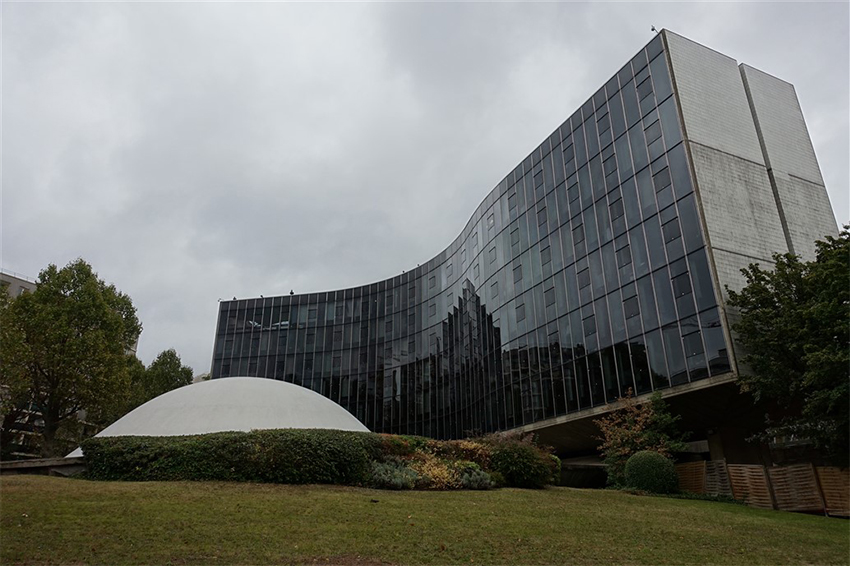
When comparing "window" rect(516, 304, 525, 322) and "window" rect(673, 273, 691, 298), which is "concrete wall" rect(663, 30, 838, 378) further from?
"window" rect(516, 304, 525, 322)

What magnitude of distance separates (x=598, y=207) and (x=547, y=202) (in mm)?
4461

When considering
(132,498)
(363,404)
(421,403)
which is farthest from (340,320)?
(132,498)

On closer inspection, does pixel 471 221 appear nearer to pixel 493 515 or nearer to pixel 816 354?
pixel 816 354

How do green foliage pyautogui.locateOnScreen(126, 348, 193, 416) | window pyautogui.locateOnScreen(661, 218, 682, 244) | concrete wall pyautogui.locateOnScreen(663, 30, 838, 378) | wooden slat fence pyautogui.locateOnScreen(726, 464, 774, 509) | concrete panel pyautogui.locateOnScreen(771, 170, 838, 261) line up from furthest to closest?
green foliage pyautogui.locateOnScreen(126, 348, 193, 416), concrete panel pyautogui.locateOnScreen(771, 170, 838, 261), window pyautogui.locateOnScreen(661, 218, 682, 244), concrete wall pyautogui.locateOnScreen(663, 30, 838, 378), wooden slat fence pyautogui.locateOnScreen(726, 464, 774, 509)

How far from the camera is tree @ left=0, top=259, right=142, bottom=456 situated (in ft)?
95.3

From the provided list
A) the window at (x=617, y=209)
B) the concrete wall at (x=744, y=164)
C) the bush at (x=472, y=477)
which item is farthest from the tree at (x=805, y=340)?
the bush at (x=472, y=477)

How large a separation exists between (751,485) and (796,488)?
1.45 meters

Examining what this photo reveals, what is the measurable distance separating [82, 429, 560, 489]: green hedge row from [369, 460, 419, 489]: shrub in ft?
0.10

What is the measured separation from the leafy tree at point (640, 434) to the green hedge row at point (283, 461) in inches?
250

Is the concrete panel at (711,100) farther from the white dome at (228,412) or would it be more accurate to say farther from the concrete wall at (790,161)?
the white dome at (228,412)

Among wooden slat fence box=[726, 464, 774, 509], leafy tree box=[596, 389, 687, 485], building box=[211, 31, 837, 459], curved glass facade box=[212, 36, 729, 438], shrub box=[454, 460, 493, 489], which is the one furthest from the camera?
curved glass facade box=[212, 36, 729, 438]

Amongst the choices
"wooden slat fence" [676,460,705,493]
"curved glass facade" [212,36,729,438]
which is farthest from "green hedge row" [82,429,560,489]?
"curved glass facade" [212,36,729,438]

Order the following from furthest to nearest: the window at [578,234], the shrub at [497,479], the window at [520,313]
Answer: the window at [520,313] < the window at [578,234] < the shrub at [497,479]

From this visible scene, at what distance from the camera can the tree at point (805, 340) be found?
1762 cm
